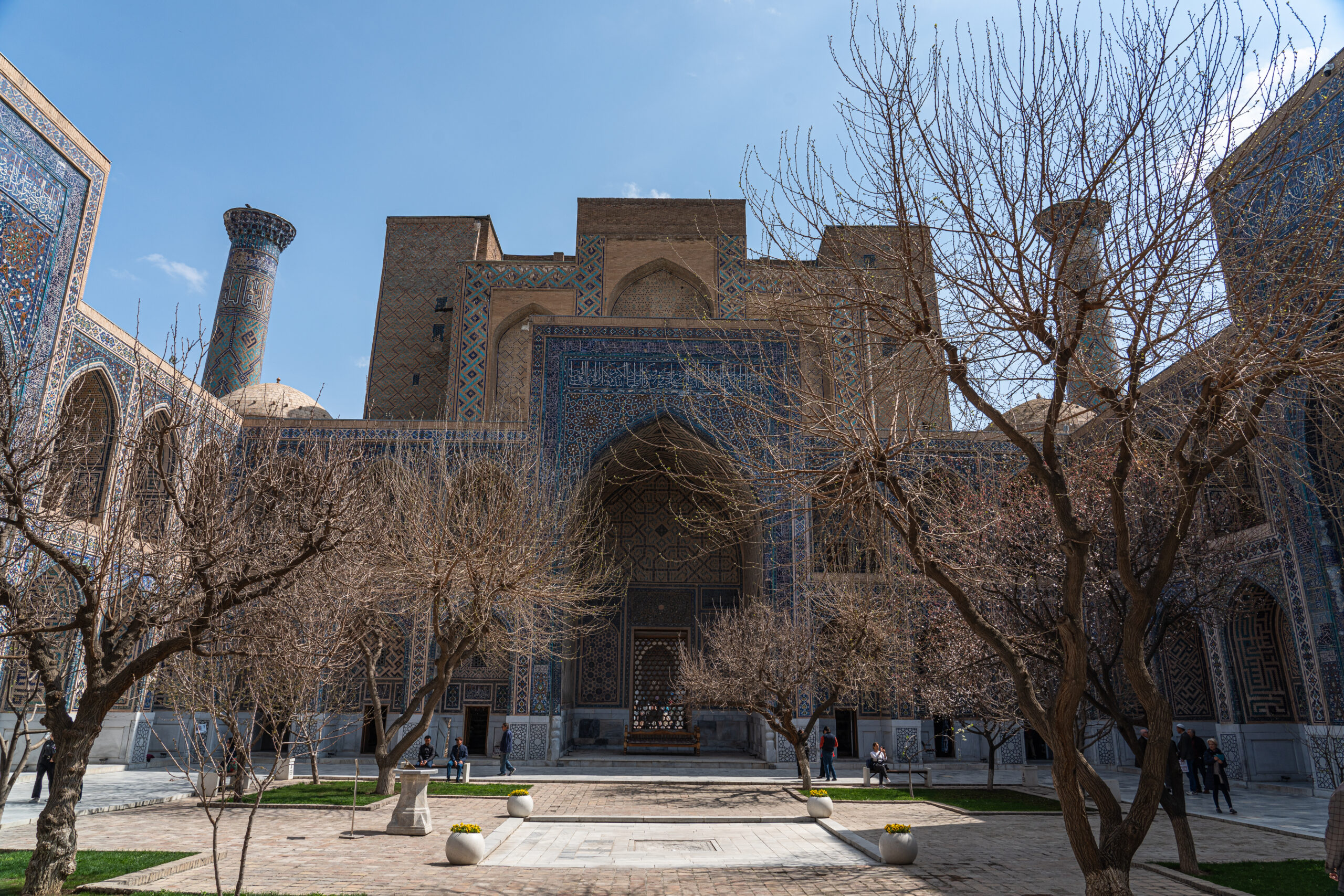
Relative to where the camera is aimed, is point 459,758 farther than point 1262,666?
Yes

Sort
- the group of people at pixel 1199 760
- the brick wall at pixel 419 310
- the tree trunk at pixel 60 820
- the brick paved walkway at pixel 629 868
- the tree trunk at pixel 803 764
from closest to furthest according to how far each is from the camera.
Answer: the tree trunk at pixel 60 820 < the brick paved walkway at pixel 629 868 < the group of people at pixel 1199 760 < the tree trunk at pixel 803 764 < the brick wall at pixel 419 310

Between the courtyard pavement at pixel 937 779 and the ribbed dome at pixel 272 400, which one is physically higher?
the ribbed dome at pixel 272 400

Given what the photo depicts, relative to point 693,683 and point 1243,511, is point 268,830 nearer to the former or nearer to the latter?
point 693,683

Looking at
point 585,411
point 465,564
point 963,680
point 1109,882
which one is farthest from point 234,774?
point 1109,882

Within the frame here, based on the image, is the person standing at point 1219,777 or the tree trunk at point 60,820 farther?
the person standing at point 1219,777

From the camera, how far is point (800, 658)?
40.7 ft

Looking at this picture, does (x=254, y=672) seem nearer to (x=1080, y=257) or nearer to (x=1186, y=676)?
(x=1080, y=257)

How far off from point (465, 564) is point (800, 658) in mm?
5179

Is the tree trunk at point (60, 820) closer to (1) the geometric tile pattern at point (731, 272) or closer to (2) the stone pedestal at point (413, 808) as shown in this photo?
(2) the stone pedestal at point (413, 808)

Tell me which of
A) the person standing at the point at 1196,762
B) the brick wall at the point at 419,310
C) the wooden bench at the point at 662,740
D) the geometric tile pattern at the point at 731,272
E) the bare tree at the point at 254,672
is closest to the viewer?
the bare tree at the point at 254,672

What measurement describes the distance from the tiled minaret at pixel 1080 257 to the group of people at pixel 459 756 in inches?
410

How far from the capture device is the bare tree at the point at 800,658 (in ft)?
39.2

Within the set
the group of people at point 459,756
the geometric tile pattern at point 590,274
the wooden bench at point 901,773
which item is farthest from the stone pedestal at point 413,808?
the geometric tile pattern at point 590,274

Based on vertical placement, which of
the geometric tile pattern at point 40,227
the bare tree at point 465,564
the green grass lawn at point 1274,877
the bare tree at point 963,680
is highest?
the geometric tile pattern at point 40,227
